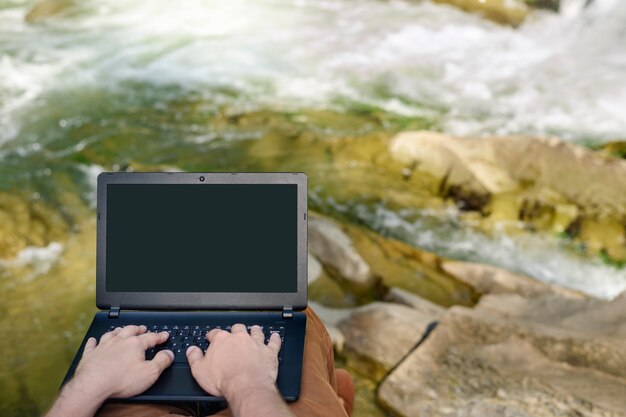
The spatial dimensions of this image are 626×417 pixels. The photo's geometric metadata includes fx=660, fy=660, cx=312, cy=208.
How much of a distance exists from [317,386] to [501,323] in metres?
1.57

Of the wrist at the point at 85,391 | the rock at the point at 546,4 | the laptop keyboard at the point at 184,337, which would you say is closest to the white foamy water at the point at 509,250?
the laptop keyboard at the point at 184,337

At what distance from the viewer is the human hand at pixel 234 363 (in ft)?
4.57

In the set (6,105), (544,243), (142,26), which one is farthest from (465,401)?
(142,26)

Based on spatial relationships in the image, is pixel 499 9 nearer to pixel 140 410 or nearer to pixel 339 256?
pixel 339 256

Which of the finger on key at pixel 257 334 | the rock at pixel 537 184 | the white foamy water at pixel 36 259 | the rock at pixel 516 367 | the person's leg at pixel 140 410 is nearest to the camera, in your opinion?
the person's leg at pixel 140 410

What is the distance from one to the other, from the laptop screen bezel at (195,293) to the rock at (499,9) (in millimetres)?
9194

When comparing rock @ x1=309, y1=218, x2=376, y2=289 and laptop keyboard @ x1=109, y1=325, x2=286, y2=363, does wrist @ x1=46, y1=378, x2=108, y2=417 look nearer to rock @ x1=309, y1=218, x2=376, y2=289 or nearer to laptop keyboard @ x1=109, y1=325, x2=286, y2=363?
laptop keyboard @ x1=109, y1=325, x2=286, y2=363

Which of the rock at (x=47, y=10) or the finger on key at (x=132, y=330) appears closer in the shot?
the finger on key at (x=132, y=330)

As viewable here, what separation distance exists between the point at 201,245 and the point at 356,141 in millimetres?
4049

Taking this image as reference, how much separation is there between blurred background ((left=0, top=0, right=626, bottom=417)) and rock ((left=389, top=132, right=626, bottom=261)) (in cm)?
1

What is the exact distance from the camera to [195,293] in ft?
5.83

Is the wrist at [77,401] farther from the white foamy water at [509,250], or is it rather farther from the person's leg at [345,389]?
the white foamy water at [509,250]

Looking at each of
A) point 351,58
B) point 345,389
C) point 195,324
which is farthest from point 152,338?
point 351,58

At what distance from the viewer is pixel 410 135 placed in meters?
5.40
